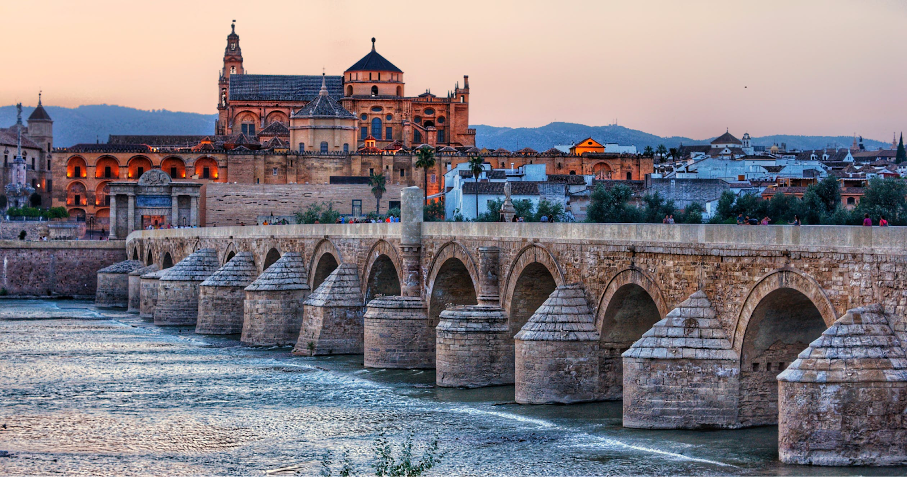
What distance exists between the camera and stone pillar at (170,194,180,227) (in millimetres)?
74750

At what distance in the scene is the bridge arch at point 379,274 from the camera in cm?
3177

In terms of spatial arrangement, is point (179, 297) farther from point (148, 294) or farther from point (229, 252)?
point (148, 294)

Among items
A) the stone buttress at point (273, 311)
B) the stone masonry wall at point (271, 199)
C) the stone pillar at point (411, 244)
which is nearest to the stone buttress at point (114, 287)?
the stone masonry wall at point (271, 199)

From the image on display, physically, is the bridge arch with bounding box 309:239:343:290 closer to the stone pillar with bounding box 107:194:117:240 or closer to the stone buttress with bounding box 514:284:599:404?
the stone buttress with bounding box 514:284:599:404

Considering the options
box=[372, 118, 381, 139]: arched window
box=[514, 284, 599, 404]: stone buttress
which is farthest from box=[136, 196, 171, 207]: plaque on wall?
box=[514, 284, 599, 404]: stone buttress

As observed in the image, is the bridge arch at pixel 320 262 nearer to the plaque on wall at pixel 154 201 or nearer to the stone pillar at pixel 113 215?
the stone pillar at pixel 113 215

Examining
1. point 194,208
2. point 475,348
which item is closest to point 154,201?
point 194,208

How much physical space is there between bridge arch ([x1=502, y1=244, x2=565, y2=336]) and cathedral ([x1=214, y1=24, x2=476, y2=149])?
242 feet

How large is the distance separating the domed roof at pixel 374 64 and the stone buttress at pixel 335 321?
249 feet

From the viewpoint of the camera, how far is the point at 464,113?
109 m

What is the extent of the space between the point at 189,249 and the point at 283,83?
6056 cm

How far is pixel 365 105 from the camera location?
339 feet

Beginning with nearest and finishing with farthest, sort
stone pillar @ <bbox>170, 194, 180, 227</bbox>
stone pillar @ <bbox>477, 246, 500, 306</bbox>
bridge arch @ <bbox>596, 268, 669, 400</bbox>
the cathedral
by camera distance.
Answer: bridge arch @ <bbox>596, 268, 669, 400</bbox> → stone pillar @ <bbox>477, 246, 500, 306</bbox> → stone pillar @ <bbox>170, 194, 180, 227</bbox> → the cathedral

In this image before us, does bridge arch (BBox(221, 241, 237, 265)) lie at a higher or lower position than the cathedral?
lower
